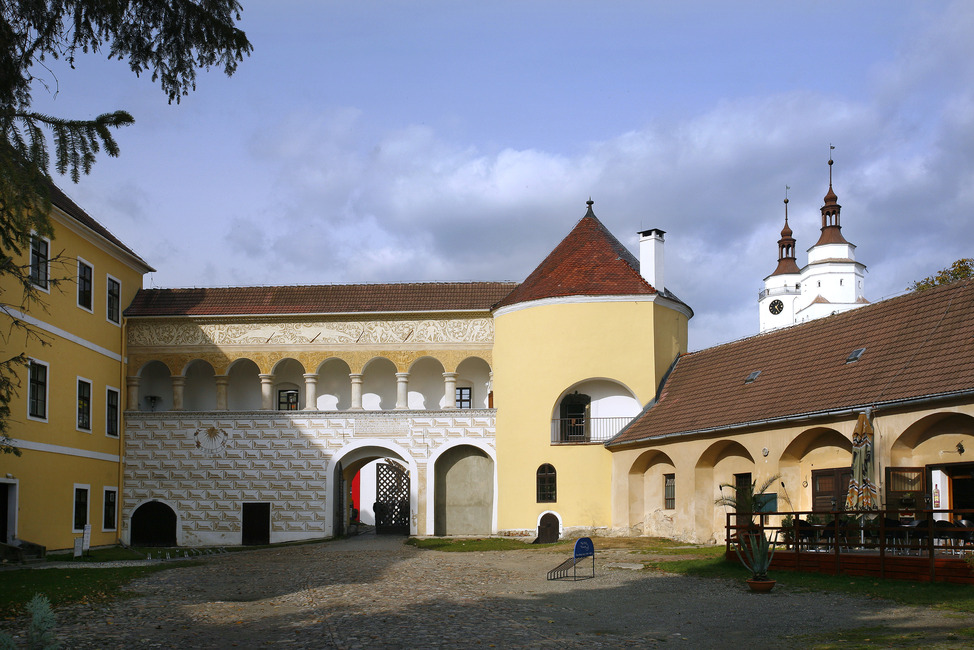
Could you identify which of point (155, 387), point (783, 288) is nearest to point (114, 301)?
point (155, 387)

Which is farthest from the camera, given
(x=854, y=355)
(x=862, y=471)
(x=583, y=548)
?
(x=854, y=355)

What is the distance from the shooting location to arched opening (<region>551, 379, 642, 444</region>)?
90.5 feet

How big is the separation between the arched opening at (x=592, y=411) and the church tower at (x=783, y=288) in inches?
2151

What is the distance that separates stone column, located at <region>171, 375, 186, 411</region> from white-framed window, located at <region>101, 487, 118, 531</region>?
10.0 ft

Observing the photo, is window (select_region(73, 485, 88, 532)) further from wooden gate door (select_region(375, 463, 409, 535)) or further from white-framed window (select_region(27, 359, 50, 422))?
wooden gate door (select_region(375, 463, 409, 535))

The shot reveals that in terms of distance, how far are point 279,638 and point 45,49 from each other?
20.4 ft

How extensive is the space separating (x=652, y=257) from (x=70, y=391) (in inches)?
656

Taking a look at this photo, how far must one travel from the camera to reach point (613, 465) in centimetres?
2677

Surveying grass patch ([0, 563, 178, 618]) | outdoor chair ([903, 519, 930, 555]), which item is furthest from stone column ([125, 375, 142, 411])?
outdoor chair ([903, 519, 930, 555])

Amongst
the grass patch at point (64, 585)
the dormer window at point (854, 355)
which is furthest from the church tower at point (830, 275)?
the grass patch at point (64, 585)

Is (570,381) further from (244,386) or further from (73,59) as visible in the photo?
(73,59)

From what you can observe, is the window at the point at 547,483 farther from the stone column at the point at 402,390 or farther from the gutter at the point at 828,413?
the stone column at the point at 402,390

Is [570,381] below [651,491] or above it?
above

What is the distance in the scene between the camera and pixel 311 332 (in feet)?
98.3
